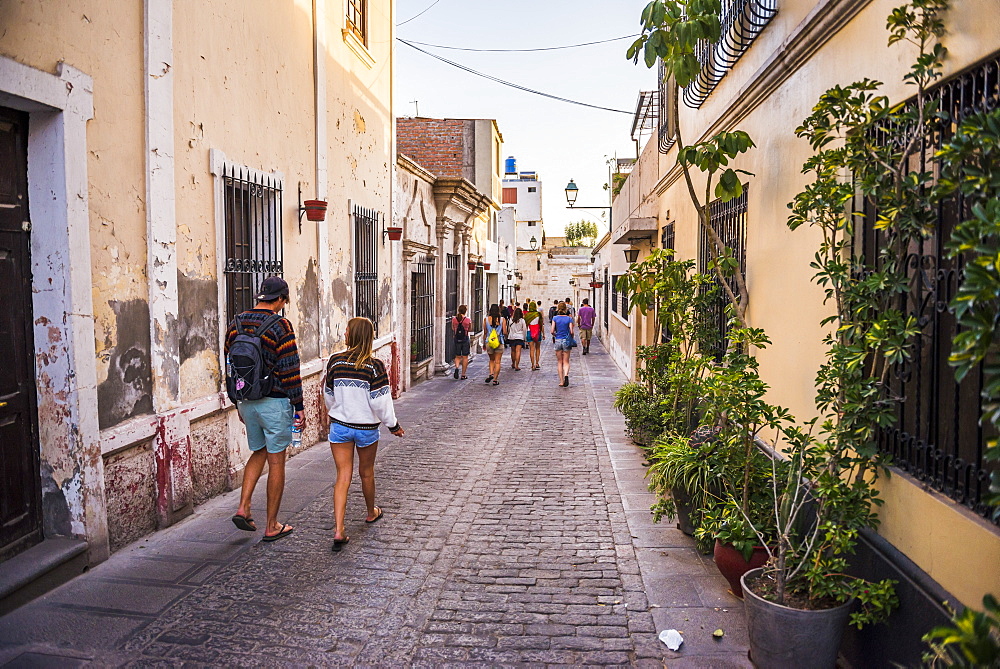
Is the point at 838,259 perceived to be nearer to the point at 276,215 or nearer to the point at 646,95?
the point at 276,215

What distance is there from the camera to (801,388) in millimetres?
4715

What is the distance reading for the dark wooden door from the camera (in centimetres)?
427

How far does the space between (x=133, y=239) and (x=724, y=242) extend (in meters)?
5.01

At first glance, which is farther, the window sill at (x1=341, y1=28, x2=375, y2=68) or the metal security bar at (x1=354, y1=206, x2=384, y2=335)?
the metal security bar at (x1=354, y1=206, x2=384, y2=335)

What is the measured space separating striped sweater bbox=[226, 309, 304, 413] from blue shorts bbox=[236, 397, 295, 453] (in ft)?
0.23

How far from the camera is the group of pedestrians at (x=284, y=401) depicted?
5285mm

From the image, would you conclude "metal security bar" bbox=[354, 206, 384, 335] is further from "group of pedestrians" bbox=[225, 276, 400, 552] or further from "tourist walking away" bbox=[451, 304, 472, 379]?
"group of pedestrians" bbox=[225, 276, 400, 552]

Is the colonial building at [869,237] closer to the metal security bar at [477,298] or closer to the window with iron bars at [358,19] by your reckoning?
the window with iron bars at [358,19]

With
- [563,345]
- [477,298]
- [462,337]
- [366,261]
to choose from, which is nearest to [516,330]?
[462,337]

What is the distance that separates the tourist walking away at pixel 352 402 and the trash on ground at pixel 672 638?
2.33m

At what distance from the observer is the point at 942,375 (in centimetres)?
315

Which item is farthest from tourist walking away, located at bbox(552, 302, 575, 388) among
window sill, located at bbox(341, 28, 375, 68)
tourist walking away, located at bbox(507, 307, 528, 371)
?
window sill, located at bbox(341, 28, 375, 68)

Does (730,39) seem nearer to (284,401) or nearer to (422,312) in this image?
(284,401)

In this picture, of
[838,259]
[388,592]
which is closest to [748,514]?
[838,259]
